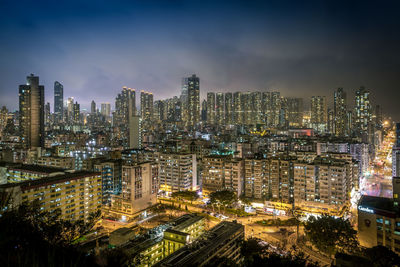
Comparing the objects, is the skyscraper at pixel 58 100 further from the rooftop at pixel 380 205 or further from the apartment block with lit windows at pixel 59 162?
the rooftop at pixel 380 205

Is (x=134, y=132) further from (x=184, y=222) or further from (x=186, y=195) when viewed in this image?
(x=184, y=222)

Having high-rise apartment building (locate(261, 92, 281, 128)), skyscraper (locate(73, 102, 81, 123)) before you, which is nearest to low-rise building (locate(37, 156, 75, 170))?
high-rise apartment building (locate(261, 92, 281, 128))

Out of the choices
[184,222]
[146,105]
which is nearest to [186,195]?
[184,222]

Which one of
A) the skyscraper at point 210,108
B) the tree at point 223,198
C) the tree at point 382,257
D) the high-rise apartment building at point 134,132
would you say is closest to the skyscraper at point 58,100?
the skyscraper at point 210,108

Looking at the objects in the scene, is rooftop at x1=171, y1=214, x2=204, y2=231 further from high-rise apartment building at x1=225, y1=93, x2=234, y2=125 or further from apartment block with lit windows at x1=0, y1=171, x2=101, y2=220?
high-rise apartment building at x1=225, y1=93, x2=234, y2=125

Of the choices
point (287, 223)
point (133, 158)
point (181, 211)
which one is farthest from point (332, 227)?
point (133, 158)

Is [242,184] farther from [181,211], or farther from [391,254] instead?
[391,254]
